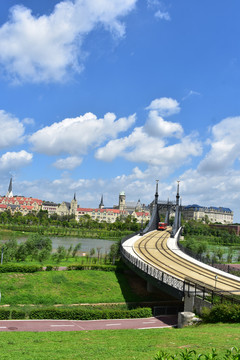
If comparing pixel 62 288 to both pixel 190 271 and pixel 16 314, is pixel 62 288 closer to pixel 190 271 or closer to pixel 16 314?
pixel 16 314

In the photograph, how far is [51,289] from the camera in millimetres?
31547

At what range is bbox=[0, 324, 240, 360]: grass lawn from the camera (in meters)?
12.2

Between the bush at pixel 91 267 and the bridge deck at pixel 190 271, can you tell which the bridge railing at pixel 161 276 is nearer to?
the bridge deck at pixel 190 271

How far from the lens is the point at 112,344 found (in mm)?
14680

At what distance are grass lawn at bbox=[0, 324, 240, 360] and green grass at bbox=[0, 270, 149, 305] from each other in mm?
11417

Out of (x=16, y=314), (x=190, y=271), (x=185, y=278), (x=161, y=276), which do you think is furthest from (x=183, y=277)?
(x=16, y=314)

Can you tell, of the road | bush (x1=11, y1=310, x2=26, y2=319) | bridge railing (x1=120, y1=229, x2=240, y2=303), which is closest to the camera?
bridge railing (x1=120, y1=229, x2=240, y2=303)

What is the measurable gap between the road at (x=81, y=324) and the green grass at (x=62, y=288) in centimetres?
679

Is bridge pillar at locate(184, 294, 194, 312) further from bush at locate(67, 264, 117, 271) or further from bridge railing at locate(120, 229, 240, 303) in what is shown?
bush at locate(67, 264, 117, 271)

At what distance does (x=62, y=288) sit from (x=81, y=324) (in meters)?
10.3

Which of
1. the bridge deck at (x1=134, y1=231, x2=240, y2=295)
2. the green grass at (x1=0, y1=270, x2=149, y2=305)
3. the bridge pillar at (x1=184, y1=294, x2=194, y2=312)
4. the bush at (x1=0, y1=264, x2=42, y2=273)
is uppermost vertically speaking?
the bridge deck at (x1=134, y1=231, x2=240, y2=295)

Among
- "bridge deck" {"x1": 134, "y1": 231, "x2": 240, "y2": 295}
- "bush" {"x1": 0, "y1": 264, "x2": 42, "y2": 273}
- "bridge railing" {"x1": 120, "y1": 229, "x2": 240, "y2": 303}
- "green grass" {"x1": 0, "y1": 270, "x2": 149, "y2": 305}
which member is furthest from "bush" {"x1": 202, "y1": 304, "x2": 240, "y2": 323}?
"bush" {"x1": 0, "y1": 264, "x2": 42, "y2": 273}

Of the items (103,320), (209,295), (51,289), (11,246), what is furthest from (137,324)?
(11,246)

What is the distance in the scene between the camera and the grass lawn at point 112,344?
40.0 ft
